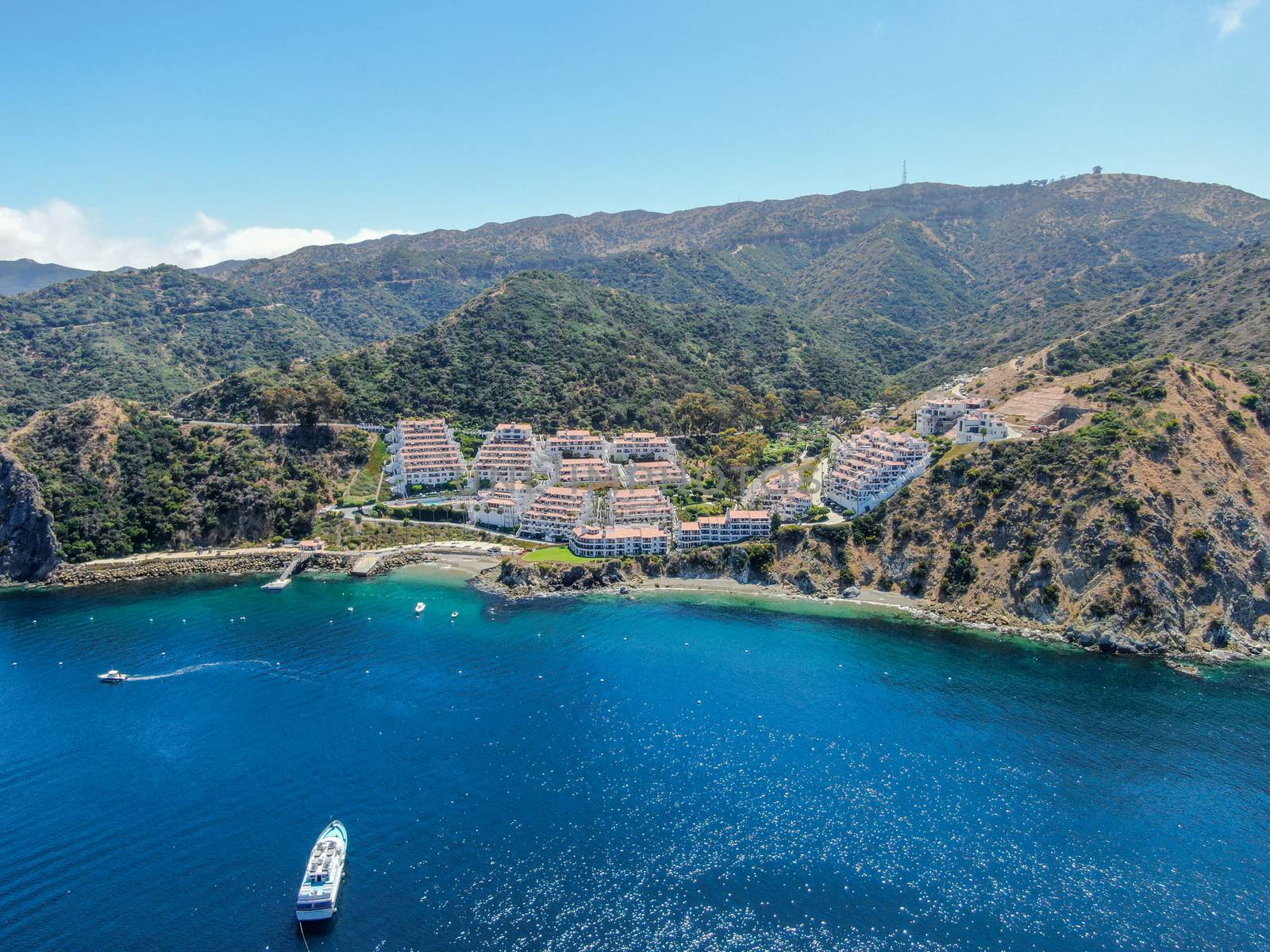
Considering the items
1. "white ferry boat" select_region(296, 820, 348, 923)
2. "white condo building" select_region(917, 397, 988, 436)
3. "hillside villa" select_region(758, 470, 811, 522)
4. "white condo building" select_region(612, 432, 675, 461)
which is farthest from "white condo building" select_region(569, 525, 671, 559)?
"white ferry boat" select_region(296, 820, 348, 923)

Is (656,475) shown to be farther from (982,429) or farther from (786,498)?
(982,429)

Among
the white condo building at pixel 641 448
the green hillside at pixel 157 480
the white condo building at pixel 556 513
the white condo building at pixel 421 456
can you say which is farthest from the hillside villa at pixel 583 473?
the green hillside at pixel 157 480

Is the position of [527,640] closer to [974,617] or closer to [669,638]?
[669,638]

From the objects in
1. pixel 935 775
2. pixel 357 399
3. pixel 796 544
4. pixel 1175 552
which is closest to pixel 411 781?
pixel 935 775

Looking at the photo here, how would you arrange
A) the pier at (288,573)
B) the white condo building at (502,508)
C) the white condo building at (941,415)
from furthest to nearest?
the white condo building at (941,415), the white condo building at (502,508), the pier at (288,573)

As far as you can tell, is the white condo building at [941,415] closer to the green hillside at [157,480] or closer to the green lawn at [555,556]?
the green lawn at [555,556]
